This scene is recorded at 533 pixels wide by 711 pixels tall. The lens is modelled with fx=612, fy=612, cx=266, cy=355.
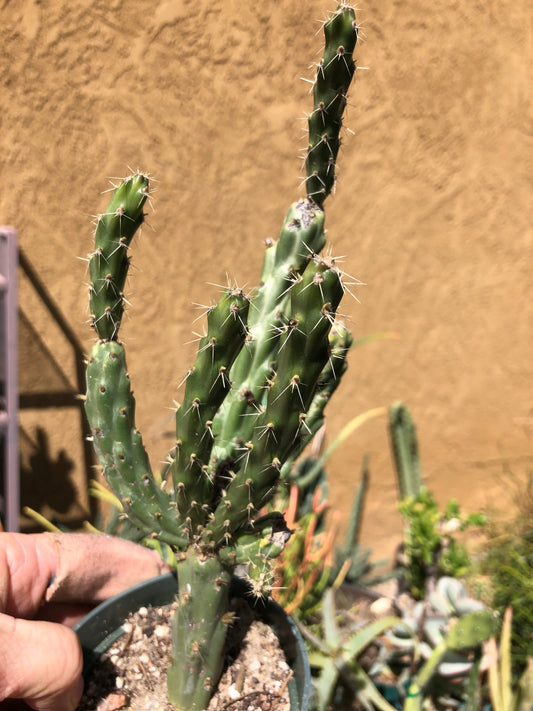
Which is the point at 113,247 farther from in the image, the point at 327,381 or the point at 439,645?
the point at 439,645

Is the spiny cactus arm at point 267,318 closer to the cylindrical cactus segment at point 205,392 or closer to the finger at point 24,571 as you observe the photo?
the cylindrical cactus segment at point 205,392

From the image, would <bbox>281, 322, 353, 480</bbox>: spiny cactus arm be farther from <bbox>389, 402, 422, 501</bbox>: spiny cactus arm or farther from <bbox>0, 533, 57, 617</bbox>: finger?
<bbox>389, 402, 422, 501</bbox>: spiny cactus arm

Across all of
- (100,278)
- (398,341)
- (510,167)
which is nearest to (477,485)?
(398,341)

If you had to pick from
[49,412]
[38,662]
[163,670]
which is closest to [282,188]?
[49,412]

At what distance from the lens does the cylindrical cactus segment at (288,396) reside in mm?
733

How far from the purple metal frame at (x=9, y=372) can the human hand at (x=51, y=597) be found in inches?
21.3

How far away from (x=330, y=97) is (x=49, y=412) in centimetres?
121

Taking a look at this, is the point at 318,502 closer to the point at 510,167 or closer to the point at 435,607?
the point at 435,607

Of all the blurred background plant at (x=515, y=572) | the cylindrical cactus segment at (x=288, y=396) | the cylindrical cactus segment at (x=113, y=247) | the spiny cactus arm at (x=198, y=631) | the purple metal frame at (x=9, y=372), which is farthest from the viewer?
the blurred background plant at (x=515, y=572)

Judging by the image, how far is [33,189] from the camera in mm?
1547

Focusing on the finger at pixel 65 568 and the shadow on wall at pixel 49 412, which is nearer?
the finger at pixel 65 568

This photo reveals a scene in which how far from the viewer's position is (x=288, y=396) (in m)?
0.79

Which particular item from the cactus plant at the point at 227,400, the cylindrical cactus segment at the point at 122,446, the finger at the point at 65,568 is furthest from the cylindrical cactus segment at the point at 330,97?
the finger at the point at 65,568

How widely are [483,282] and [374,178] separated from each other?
681 mm
